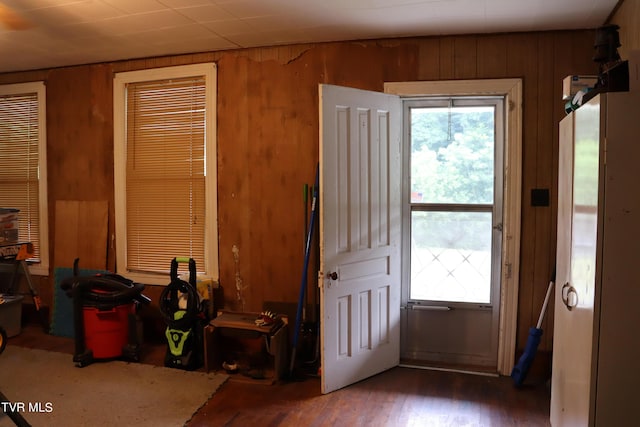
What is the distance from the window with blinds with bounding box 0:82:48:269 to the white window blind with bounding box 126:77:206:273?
1083 millimetres

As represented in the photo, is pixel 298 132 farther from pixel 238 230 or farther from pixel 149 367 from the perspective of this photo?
pixel 149 367

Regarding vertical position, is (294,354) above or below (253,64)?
below

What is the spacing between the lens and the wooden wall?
3186 millimetres

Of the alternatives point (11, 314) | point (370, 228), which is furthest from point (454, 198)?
point (11, 314)

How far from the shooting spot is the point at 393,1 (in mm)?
2693

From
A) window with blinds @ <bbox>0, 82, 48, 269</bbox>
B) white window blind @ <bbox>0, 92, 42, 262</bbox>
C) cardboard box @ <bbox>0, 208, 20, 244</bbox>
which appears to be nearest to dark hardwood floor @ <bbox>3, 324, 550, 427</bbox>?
cardboard box @ <bbox>0, 208, 20, 244</bbox>

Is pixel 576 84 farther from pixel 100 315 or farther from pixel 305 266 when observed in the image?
→ pixel 100 315

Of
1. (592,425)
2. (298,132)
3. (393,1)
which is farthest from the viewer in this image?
(298,132)

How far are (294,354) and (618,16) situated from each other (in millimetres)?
3139

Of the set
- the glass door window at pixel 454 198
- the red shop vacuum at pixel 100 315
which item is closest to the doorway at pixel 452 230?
the glass door window at pixel 454 198

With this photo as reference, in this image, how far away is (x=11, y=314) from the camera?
4.13 metres

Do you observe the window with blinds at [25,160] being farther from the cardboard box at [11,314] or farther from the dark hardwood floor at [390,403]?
the dark hardwood floor at [390,403]

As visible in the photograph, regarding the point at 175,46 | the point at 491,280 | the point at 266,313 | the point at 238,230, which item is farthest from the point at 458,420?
the point at 175,46

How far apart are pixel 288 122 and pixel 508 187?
179 centimetres
